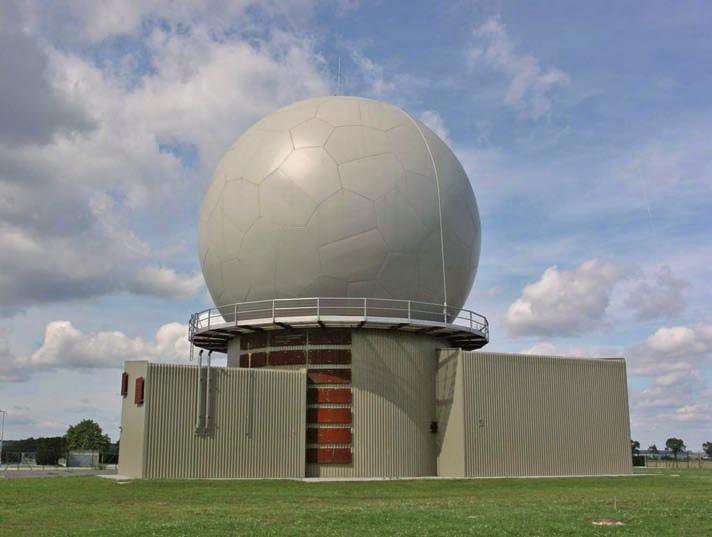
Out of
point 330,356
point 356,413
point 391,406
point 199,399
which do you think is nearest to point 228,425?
point 199,399

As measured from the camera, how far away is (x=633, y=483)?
26.8 metres

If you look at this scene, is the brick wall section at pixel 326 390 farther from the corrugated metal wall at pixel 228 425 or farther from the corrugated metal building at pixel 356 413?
the corrugated metal wall at pixel 228 425

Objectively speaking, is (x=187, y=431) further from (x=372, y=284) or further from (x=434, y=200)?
(x=434, y=200)

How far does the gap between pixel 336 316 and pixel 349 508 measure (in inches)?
465

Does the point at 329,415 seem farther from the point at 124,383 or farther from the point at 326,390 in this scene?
the point at 124,383

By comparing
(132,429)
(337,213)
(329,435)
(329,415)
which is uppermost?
(337,213)

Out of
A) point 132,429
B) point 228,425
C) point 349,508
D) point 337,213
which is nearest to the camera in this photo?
point 349,508

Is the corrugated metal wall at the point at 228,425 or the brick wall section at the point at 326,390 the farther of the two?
the brick wall section at the point at 326,390

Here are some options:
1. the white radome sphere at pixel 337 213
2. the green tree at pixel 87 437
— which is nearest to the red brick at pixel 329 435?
the white radome sphere at pixel 337 213

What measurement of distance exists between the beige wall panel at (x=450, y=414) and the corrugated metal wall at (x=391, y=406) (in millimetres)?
302

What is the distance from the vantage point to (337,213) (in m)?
27.8

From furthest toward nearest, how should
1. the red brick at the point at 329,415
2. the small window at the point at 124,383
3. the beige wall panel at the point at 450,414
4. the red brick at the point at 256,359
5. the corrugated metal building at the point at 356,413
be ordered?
the red brick at the point at 256,359, the beige wall panel at the point at 450,414, the red brick at the point at 329,415, the small window at the point at 124,383, the corrugated metal building at the point at 356,413

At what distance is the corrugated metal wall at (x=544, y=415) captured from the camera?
2958cm

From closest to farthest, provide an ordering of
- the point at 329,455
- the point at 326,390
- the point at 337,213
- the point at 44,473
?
the point at 337,213 → the point at 329,455 → the point at 326,390 → the point at 44,473
